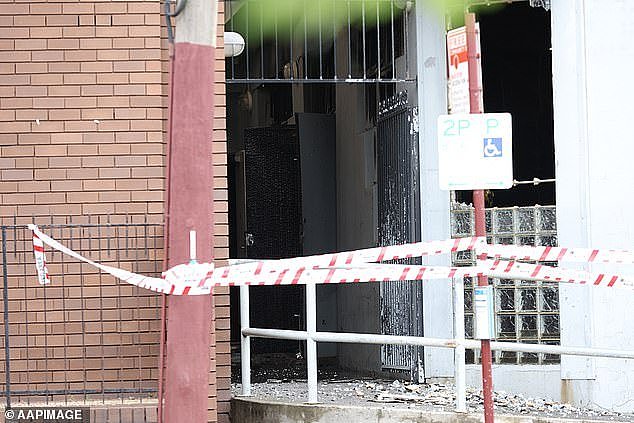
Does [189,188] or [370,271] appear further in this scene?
[370,271]

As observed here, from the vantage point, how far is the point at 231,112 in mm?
16047

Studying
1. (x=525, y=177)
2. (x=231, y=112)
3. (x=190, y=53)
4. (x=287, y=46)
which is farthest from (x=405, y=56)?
(x=231, y=112)

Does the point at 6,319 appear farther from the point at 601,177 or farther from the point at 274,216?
the point at 274,216

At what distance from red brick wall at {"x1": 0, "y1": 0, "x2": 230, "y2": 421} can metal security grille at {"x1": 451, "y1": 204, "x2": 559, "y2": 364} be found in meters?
2.66

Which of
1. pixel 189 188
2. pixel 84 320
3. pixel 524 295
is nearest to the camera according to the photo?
pixel 189 188

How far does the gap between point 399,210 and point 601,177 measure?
6.03 ft

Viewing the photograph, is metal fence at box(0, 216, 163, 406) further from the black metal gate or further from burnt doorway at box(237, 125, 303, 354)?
burnt doorway at box(237, 125, 303, 354)

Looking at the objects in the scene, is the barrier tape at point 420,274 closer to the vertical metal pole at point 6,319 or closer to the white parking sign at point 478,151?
the white parking sign at point 478,151

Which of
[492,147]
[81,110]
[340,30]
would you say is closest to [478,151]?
[492,147]

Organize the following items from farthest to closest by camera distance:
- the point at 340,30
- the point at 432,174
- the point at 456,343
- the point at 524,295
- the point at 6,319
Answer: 1. the point at 340,30
2. the point at 432,174
3. the point at 524,295
4. the point at 456,343
5. the point at 6,319

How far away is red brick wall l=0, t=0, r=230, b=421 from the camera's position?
8203 mm

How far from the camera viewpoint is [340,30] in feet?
36.7

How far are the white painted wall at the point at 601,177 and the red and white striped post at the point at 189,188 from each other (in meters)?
3.89

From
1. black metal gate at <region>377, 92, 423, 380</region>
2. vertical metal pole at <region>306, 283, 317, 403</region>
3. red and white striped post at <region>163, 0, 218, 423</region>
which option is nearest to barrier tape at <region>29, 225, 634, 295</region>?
vertical metal pole at <region>306, 283, 317, 403</region>
